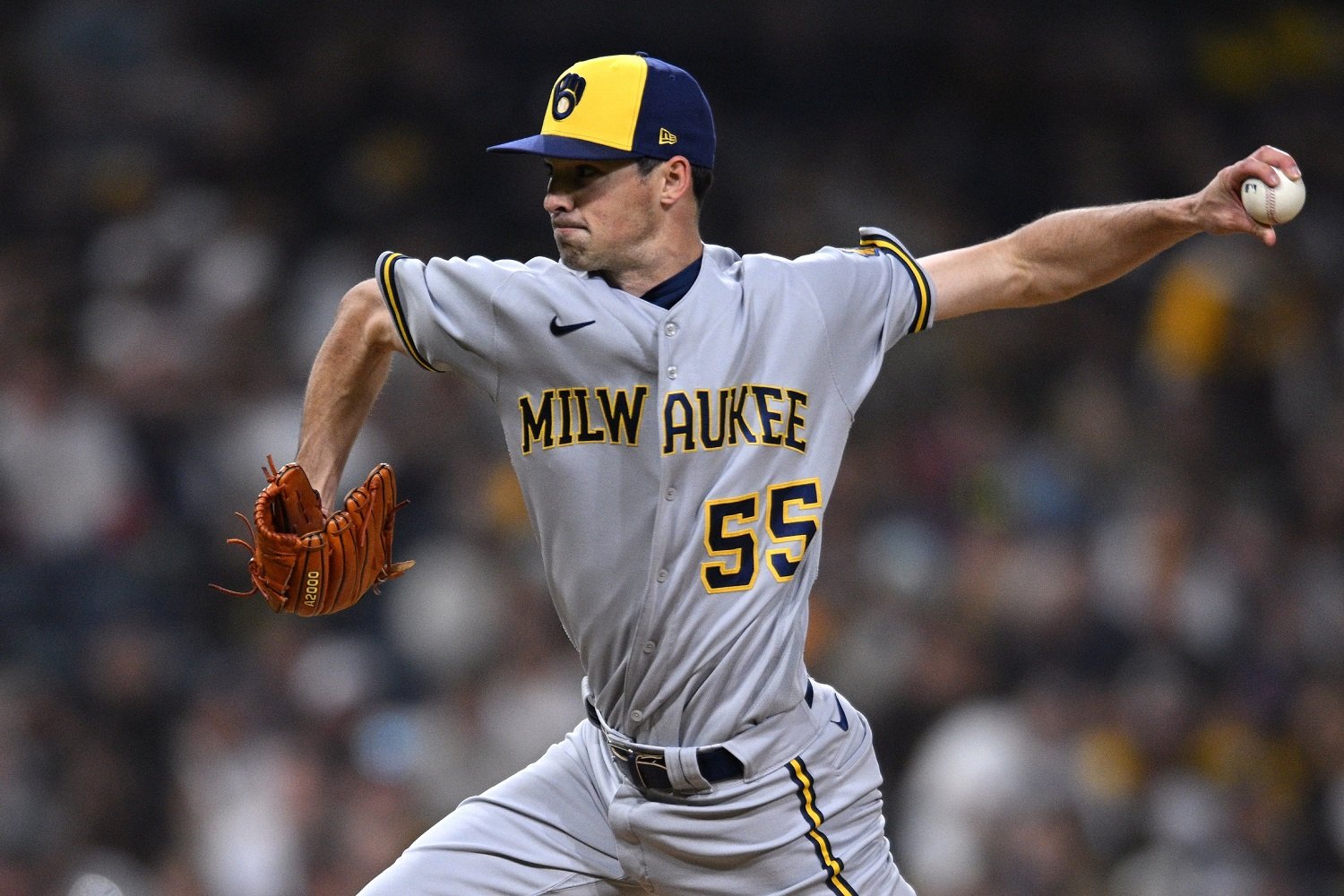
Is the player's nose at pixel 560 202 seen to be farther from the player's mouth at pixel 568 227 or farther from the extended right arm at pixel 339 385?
the extended right arm at pixel 339 385

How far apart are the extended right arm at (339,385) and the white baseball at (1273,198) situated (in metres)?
1.43

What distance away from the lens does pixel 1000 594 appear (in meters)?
6.54

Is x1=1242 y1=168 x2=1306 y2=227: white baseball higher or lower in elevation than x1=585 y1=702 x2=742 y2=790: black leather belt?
higher

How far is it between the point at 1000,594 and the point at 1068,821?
1.10m

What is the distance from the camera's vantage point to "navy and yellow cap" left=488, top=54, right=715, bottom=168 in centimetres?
284

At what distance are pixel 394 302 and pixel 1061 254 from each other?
3.78ft

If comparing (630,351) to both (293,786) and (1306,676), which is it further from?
(1306,676)

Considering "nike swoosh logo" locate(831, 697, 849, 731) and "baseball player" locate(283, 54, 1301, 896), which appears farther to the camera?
"nike swoosh logo" locate(831, 697, 849, 731)

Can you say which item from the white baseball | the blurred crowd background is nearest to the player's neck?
the white baseball

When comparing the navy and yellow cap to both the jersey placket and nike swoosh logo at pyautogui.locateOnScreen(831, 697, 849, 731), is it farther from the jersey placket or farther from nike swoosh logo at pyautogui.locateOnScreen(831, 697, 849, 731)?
nike swoosh logo at pyautogui.locateOnScreen(831, 697, 849, 731)

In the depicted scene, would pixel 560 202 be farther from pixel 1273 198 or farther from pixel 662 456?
pixel 1273 198

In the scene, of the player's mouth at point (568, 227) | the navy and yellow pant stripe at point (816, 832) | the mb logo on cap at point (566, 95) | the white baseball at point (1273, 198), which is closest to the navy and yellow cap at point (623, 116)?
the mb logo on cap at point (566, 95)

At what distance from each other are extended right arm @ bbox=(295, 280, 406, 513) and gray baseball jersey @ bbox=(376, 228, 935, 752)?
0.39ft

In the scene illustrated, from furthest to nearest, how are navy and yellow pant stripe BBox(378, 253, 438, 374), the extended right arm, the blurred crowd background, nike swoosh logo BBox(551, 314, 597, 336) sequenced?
the blurred crowd background < the extended right arm < navy and yellow pant stripe BBox(378, 253, 438, 374) < nike swoosh logo BBox(551, 314, 597, 336)
